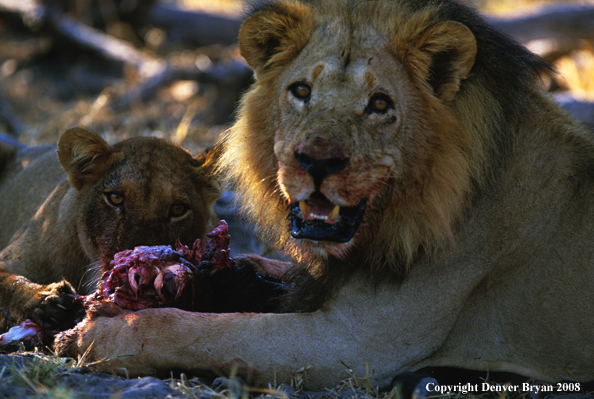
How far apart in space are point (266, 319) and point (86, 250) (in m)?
1.48

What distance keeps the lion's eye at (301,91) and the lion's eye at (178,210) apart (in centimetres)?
125

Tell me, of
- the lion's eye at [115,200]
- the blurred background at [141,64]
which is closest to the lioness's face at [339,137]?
the lion's eye at [115,200]

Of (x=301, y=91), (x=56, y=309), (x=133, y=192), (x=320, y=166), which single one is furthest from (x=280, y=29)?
(x=56, y=309)

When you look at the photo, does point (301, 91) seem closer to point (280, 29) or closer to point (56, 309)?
point (280, 29)

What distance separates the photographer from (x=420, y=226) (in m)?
3.13

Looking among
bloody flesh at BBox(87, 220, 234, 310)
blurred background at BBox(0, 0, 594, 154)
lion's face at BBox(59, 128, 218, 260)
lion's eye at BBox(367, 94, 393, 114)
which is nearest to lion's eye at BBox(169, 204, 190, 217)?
lion's face at BBox(59, 128, 218, 260)

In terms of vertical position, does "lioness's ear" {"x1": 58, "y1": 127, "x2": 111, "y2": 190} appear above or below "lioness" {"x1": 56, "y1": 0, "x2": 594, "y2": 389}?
below

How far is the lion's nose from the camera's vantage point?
2811 millimetres

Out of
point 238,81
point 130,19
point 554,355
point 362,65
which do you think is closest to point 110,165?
point 362,65

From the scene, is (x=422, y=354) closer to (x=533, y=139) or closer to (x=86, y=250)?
(x=533, y=139)

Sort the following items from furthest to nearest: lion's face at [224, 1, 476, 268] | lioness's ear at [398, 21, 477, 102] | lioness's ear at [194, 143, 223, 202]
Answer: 1. lioness's ear at [194, 143, 223, 202]
2. lioness's ear at [398, 21, 477, 102]
3. lion's face at [224, 1, 476, 268]

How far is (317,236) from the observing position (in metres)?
2.98

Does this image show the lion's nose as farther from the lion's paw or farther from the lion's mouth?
the lion's paw

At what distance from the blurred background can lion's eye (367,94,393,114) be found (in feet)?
16.3
